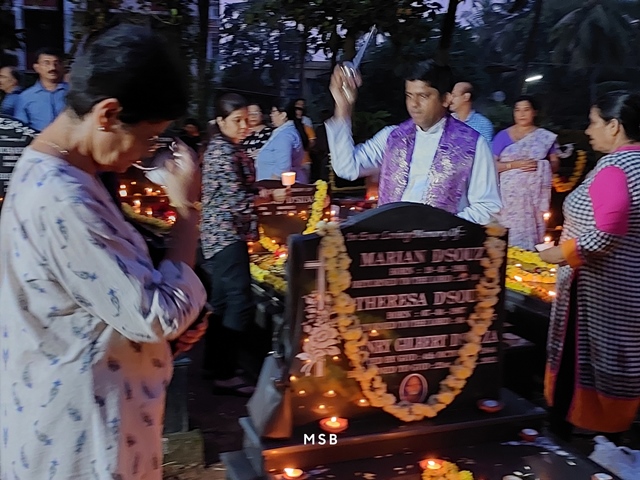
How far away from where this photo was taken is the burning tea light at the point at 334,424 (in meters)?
2.49

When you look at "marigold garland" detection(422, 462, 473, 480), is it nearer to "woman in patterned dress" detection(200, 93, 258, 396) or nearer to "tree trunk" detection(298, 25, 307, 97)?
"woman in patterned dress" detection(200, 93, 258, 396)

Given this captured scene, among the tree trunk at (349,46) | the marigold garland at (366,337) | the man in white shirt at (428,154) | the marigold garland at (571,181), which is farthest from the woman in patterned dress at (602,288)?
the tree trunk at (349,46)

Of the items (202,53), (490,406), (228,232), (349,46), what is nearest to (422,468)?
(490,406)

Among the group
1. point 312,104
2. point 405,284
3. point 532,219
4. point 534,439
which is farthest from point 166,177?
point 312,104

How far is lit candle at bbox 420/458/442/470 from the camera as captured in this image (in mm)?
2463

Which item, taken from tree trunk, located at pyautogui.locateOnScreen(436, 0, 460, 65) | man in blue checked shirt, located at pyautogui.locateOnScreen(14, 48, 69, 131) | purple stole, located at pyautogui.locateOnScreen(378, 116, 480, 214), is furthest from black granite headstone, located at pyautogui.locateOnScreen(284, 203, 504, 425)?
tree trunk, located at pyautogui.locateOnScreen(436, 0, 460, 65)

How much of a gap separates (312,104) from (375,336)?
9000mm

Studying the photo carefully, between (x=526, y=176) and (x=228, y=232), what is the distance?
2.70 meters

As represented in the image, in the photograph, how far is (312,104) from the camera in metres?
11.2

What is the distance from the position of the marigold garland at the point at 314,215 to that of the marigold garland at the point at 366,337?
2.91 m

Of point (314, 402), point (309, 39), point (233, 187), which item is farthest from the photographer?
point (309, 39)

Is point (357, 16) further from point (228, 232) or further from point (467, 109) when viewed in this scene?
point (228, 232)

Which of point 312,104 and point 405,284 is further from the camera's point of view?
point 312,104

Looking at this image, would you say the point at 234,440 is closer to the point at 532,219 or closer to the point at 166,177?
the point at 166,177
